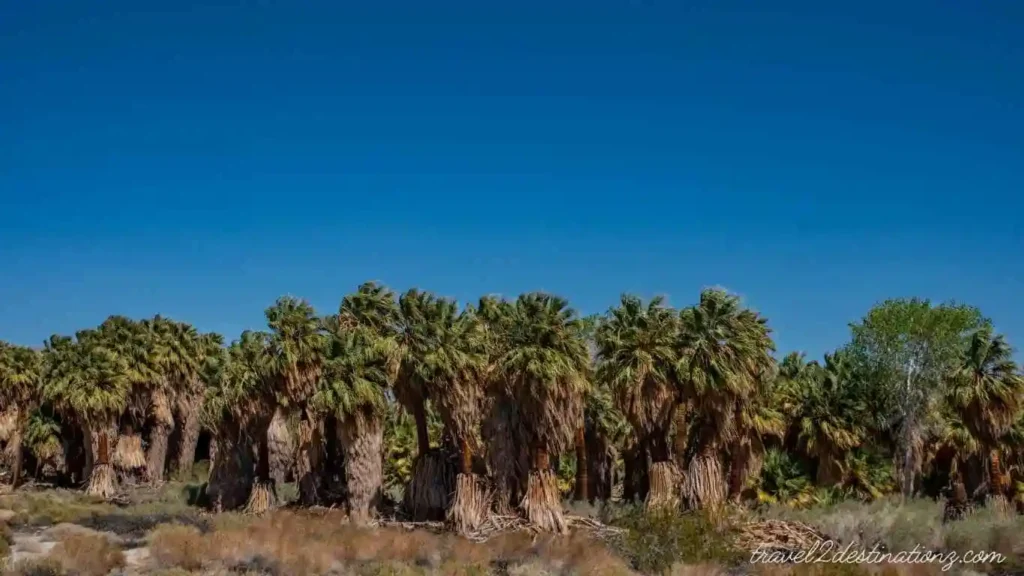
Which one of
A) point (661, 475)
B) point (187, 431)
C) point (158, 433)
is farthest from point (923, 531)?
point (187, 431)

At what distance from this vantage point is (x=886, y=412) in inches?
1795

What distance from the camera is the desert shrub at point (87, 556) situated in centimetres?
2333

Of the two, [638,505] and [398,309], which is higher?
[398,309]

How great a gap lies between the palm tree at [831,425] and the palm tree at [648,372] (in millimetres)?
9772

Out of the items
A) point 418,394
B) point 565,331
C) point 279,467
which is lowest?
point 279,467

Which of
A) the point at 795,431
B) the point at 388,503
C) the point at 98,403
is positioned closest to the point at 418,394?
the point at 388,503

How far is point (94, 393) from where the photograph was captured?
49.6 meters

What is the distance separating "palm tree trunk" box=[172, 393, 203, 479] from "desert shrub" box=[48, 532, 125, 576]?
34428 millimetres

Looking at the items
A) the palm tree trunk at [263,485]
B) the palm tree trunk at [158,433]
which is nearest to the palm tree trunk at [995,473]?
the palm tree trunk at [263,485]

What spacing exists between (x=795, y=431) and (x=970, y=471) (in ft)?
29.6

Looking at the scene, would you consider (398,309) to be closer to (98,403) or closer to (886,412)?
(98,403)

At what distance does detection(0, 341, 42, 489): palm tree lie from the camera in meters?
57.6

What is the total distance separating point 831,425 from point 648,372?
12502 millimetres

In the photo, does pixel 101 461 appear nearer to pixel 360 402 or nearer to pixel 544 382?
pixel 360 402
